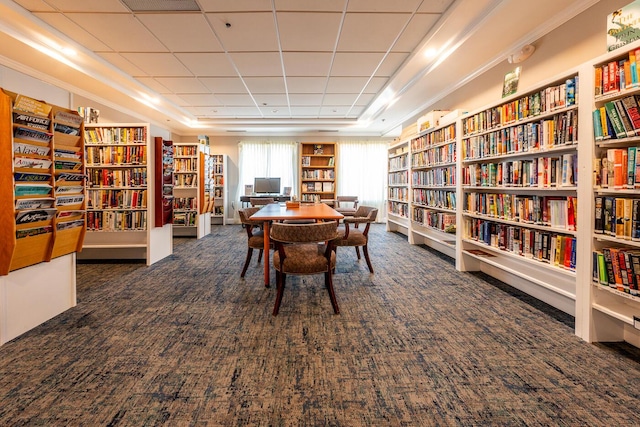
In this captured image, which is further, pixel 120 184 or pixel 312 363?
pixel 120 184

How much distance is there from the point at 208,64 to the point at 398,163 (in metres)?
4.32

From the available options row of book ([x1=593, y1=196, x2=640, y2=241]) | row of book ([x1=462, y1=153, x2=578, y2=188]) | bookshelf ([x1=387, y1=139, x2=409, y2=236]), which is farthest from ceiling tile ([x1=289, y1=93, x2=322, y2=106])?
row of book ([x1=593, y1=196, x2=640, y2=241])

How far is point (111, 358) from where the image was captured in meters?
1.96

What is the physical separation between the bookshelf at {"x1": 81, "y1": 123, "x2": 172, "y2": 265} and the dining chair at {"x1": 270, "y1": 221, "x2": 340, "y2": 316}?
8.93 feet

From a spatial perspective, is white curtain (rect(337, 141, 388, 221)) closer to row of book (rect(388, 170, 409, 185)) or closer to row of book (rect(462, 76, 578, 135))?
row of book (rect(388, 170, 409, 185))

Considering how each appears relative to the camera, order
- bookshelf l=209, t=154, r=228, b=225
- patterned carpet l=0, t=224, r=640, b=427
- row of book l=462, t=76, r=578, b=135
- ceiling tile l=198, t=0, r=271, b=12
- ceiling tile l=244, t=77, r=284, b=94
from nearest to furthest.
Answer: patterned carpet l=0, t=224, r=640, b=427, row of book l=462, t=76, r=578, b=135, ceiling tile l=198, t=0, r=271, b=12, ceiling tile l=244, t=77, r=284, b=94, bookshelf l=209, t=154, r=228, b=225

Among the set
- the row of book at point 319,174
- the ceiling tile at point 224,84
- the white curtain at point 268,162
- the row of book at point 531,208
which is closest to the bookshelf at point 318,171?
the row of book at point 319,174

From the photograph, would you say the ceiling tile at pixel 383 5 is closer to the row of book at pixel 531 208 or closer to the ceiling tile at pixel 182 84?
the row of book at pixel 531 208

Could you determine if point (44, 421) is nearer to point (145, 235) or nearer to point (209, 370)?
point (209, 370)

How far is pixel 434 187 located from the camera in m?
4.94

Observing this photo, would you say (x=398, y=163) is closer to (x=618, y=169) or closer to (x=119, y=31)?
(x=618, y=169)

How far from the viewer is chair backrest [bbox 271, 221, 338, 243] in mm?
2434

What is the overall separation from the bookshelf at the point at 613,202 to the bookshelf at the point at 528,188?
205mm

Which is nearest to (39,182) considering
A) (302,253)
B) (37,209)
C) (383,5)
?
(37,209)
